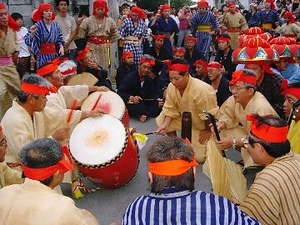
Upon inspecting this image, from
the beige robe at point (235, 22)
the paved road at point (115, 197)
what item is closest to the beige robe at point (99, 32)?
the paved road at point (115, 197)

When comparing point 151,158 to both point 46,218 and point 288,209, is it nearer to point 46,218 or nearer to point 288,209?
point 46,218

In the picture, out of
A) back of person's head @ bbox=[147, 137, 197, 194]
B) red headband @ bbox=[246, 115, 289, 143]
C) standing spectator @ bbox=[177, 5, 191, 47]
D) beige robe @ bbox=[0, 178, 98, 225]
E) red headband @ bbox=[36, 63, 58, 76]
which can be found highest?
back of person's head @ bbox=[147, 137, 197, 194]

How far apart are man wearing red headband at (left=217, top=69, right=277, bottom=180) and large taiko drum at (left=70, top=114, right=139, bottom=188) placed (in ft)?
2.79

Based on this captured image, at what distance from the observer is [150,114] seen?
6445 mm

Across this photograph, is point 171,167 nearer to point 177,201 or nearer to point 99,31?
point 177,201

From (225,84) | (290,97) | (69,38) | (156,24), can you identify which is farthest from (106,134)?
(156,24)

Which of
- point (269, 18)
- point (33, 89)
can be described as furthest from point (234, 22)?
point (33, 89)

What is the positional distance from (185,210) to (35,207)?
0.69 m

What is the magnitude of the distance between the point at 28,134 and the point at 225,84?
118 inches

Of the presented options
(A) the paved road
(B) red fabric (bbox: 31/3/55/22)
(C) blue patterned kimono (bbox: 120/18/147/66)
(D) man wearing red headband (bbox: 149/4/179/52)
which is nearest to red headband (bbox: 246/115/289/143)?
(A) the paved road

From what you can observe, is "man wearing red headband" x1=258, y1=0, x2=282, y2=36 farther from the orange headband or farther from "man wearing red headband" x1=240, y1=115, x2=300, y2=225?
the orange headband

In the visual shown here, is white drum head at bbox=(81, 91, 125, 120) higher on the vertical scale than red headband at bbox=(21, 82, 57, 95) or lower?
lower

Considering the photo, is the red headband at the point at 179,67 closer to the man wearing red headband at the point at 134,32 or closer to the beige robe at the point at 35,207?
the beige robe at the point at 35,207

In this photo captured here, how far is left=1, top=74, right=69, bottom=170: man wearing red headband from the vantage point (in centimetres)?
328
